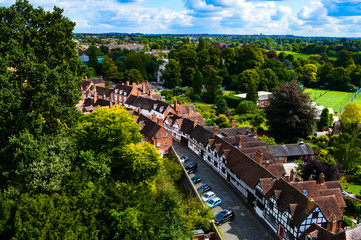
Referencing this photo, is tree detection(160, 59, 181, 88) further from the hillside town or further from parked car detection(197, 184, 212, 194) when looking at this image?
parked car detection(197, 184, 212, 194)

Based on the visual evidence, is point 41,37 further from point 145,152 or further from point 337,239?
point 337,239

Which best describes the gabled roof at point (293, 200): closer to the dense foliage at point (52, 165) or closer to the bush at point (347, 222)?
the bush at point (347, 222)

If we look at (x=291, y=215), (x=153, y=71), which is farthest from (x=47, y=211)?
(x=153, y=71)

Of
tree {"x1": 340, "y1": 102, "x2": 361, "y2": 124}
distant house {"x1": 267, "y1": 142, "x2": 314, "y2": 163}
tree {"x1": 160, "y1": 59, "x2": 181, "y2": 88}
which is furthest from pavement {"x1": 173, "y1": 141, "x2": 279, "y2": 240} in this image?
tree {"x1": 160, "y1": 59, "x2": 181, "y2": 88}

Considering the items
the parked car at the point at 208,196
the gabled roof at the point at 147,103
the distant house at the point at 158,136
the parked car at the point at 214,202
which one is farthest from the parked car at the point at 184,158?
the gabled roof at the point at 147,103

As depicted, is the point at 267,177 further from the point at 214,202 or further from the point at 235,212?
the point at 214,202

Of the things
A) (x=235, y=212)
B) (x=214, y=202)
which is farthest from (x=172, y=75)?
(x=235, y=212)
